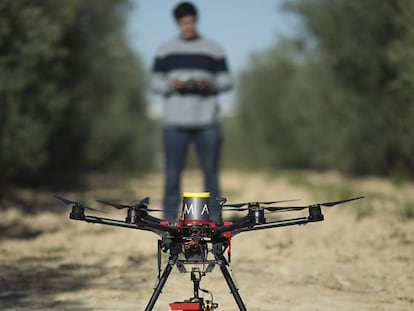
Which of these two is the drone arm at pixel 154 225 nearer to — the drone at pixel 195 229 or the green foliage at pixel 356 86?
the drone at pixel 195 229

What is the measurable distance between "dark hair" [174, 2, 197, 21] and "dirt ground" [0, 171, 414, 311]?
2.35 metres

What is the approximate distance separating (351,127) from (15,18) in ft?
33.5

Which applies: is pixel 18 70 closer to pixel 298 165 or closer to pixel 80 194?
pixel 80 194

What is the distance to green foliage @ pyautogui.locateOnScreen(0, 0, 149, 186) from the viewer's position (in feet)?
44.3

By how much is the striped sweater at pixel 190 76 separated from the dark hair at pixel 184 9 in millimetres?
306

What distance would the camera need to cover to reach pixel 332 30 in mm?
20766

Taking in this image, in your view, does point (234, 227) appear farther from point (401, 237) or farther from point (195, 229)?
point (401, 237)

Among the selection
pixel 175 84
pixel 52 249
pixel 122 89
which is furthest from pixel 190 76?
pixel 122 89

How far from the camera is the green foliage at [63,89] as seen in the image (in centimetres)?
1352

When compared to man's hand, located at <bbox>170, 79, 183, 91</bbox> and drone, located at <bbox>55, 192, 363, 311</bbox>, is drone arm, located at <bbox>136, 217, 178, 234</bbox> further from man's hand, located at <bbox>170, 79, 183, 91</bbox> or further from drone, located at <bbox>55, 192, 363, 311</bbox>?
man's hand, located at <bbox>170, 79, 183, 91</bbox>

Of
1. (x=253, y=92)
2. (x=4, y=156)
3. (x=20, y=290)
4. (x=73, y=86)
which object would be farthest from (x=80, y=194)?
(x=253, y=92)

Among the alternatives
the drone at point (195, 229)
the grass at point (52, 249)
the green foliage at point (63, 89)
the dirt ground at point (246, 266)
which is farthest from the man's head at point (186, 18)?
the drone at point (195, 229)

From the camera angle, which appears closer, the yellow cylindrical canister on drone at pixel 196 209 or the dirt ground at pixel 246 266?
the yellow cylindrical canister on drone at pixel 196 209

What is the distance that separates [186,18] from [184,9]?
13 cm
